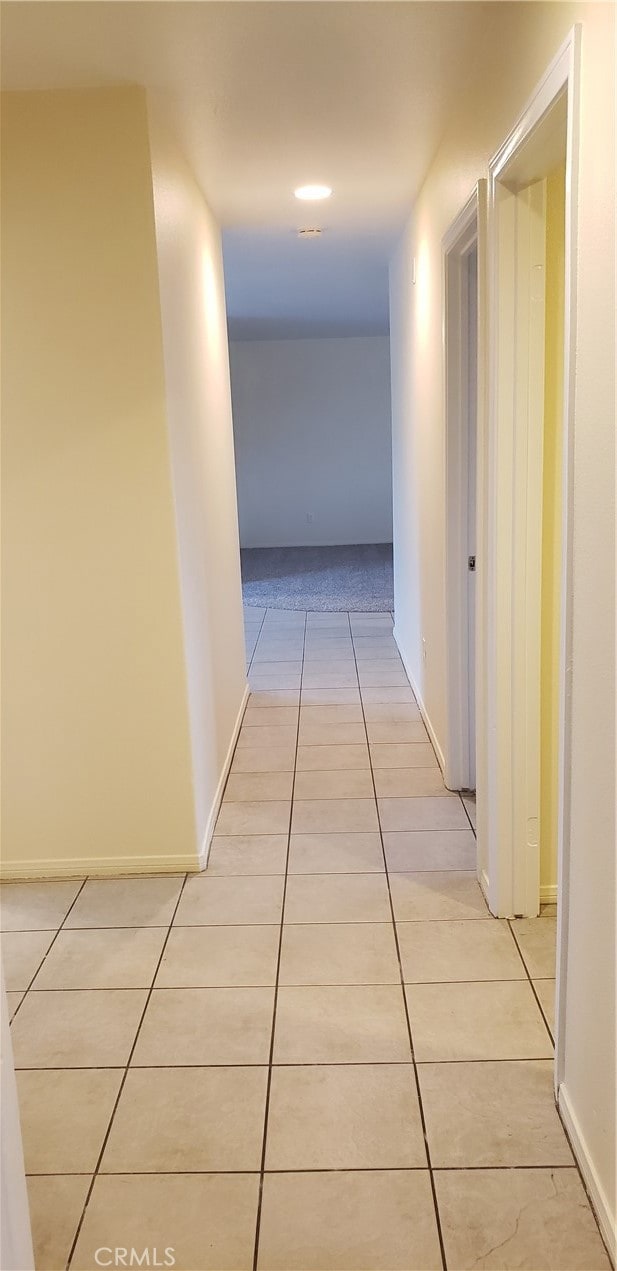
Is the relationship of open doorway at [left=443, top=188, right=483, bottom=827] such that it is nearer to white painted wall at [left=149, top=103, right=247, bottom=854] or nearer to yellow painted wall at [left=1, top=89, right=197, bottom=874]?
white painted wall at [left=149, top=103, right=247, bottom=854]

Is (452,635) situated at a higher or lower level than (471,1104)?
higher

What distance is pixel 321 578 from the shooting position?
8672mm

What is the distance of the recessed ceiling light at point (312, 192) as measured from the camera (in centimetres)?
362

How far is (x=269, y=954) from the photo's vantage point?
2557 mm

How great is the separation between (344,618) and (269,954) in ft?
14.7

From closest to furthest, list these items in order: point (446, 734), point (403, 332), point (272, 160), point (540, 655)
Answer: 1. point (540, 655)
2. point (272, 160)
3. point (446, 734)
4. point (403, 332)

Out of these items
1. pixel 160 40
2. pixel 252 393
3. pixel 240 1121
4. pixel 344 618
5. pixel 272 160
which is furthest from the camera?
pixel 252 393

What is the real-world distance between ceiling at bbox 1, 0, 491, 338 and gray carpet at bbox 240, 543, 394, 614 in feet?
12.1

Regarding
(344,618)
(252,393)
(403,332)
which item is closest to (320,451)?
(252,393)

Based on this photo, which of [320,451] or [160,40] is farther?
[320,451]

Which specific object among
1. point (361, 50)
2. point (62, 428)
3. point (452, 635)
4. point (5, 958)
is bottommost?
point (5, 958)

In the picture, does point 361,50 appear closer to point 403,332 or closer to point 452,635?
point 452,635

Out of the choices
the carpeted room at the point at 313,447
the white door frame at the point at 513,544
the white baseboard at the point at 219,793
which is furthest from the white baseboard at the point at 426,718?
the carpeted room at the point at 313,447

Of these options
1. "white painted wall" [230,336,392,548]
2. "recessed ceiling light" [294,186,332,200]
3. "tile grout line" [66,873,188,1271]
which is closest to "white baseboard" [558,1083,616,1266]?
"tile grout line" [66,873,188,1271]
